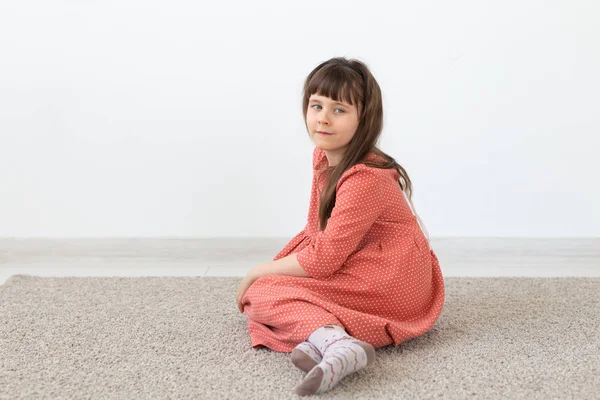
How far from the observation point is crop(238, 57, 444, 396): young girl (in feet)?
3.87

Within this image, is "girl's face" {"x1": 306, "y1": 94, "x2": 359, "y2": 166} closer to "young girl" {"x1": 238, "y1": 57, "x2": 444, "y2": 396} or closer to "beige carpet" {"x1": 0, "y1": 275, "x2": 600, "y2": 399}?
"young girl" {"x1": 238, "y1": 57, "x2": 444, "y2": 396}

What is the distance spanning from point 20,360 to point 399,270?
0.61 m

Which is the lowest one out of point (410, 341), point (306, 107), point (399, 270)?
point (410, 341)

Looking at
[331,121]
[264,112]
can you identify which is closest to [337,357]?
[331,121]

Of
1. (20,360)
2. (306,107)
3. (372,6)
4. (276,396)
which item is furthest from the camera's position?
(372,6)

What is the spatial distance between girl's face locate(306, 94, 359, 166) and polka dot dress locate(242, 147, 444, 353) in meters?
0.07

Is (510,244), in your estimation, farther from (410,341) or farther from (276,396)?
(276,396)

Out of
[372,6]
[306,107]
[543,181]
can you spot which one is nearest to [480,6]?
[372,6]

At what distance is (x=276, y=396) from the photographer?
101 centimetres

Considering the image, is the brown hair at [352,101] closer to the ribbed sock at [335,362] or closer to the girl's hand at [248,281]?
the girl's hand at [248,281]

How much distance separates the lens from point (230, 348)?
1209mm

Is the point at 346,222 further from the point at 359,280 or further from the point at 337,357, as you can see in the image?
the point at 337,357

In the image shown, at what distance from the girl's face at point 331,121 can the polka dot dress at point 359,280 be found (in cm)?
7

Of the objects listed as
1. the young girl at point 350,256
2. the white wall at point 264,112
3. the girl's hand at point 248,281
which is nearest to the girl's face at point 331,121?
the young girl at point 350,256
